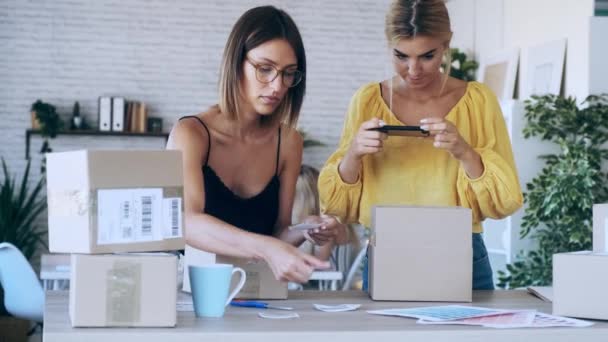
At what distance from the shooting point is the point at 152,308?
1617 mm

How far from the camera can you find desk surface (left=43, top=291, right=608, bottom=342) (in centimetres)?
157

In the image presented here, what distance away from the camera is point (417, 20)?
2.34m

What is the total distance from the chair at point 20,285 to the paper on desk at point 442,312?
342 cm

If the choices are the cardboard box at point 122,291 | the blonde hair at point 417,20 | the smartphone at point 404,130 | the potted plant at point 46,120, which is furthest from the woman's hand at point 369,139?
the potted plant at point 46,120

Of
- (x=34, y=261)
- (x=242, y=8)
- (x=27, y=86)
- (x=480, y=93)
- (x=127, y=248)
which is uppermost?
(x=242, y=8)

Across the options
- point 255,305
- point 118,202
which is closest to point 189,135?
point 255,305

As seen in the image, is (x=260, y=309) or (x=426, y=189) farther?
(x=426, y=189)

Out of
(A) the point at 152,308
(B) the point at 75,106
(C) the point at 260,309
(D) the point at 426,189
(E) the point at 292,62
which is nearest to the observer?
(A) the point at 152,308

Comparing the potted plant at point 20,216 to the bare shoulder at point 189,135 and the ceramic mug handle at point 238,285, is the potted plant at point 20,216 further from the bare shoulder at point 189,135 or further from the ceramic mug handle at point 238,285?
the ceramic mug handle at point 238,285

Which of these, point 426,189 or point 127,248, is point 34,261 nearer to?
point 426,189

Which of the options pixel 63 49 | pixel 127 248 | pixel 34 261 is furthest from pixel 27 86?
pixel 127 248

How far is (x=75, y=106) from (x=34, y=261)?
1.30 m

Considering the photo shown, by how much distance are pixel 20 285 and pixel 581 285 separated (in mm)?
3728

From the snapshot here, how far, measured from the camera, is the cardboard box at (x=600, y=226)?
6.66 ft
